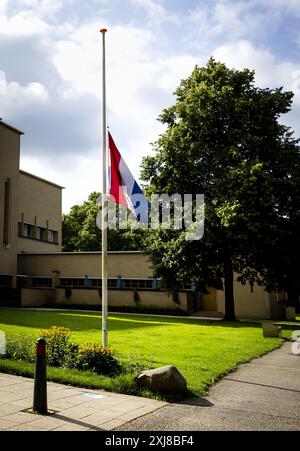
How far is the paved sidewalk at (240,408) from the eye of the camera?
6.09 meters

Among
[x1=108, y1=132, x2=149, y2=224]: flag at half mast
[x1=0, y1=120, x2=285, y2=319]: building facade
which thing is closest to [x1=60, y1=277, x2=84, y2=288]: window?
[x1=0, y1=120, x2=285, y2=319]: building facade

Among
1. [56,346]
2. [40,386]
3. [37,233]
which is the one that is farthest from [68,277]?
[40,386]

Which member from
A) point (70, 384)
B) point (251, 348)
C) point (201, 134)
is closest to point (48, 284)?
point (201, 134)

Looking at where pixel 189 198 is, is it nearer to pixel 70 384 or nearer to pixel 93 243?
pixel 70 384

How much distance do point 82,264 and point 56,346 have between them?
88.9ft

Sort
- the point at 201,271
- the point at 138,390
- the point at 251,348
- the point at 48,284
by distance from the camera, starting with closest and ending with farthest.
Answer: the point at 138,390, the point at 251,348, the point at 201,271, the point at 48,284

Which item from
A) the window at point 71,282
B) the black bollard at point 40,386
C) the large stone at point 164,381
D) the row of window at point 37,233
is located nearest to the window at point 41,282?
the window at point 71,282

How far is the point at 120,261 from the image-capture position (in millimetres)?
35469

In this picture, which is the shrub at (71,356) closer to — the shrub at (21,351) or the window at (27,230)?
the shrub at (21,351)

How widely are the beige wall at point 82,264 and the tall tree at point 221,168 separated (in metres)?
7.11

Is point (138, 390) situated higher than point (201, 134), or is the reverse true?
point (201, 134)

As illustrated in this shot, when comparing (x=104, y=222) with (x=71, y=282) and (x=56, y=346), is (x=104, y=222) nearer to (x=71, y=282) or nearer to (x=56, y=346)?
(x=56, y=346)

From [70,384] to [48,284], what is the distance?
31.2m
